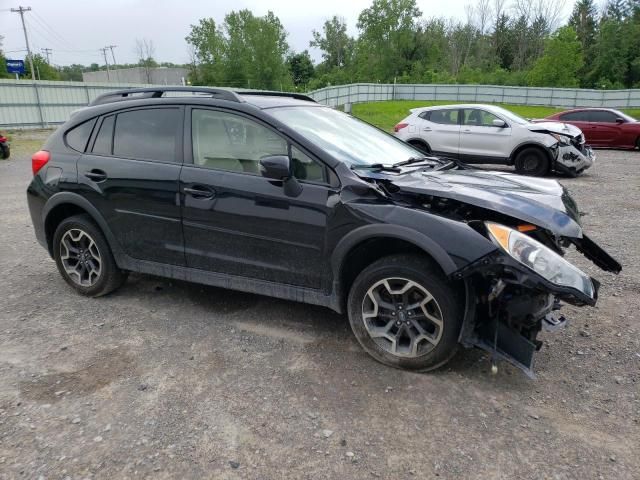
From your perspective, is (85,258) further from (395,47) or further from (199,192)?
(395,47)

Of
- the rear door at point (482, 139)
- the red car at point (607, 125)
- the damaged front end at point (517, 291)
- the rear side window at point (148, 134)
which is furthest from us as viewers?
the red car at point (607, 125)

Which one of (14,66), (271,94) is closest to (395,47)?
(14,66)

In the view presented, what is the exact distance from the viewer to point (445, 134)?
1188 centimetres

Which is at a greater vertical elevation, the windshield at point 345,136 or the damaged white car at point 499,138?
the windshield at point 345,136

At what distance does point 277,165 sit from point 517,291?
5.45 feet

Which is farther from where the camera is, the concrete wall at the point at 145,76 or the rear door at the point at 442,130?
the concrete wall at the point at 145,76

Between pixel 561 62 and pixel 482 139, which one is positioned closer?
pixel 482 139

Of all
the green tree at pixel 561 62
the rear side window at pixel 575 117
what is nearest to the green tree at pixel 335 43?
the green tree at pixel 561 62

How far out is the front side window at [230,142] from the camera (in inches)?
137

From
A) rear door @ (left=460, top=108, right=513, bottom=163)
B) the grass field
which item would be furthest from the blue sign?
rear door @ (left=460, top=108, right=513, bottom=163)

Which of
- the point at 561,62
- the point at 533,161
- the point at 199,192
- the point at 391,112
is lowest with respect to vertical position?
the point at 533,161

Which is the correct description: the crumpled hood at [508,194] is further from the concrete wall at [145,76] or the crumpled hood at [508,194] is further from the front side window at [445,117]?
the concrete wall at [145,76]

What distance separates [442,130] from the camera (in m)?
11.9

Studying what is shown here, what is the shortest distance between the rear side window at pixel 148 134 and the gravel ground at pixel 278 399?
132cm
